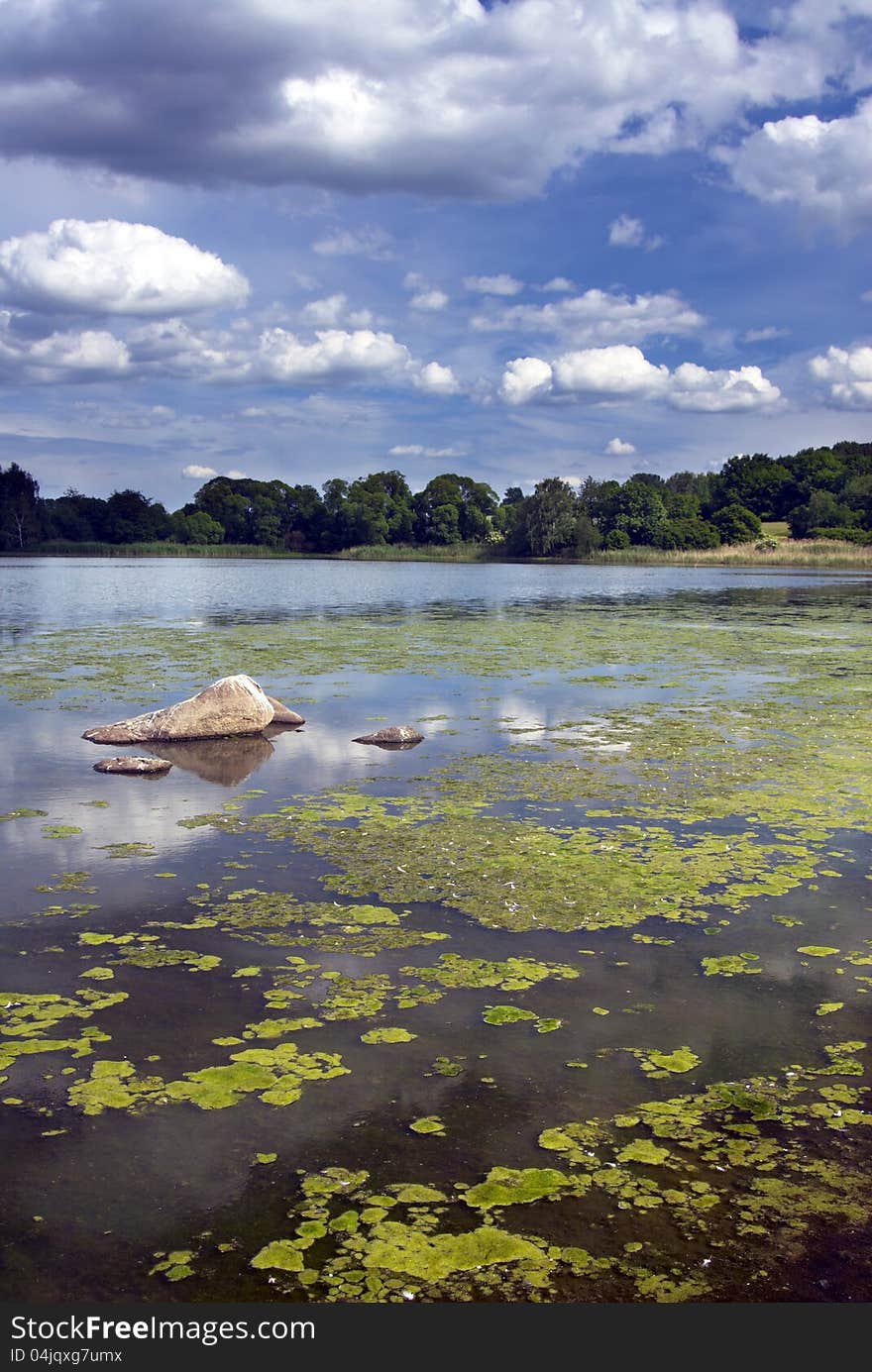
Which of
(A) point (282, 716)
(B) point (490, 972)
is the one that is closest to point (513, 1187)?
(B) point (490, 972)

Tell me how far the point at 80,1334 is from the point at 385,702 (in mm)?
14865

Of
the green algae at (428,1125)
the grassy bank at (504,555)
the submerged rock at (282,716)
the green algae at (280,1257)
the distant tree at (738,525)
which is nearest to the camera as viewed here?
the green algae at (280,1257)

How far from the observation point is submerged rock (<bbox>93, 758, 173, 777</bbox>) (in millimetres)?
13156

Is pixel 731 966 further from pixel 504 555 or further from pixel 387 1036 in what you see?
pixel 504 555

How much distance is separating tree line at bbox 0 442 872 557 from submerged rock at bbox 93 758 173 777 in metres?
112

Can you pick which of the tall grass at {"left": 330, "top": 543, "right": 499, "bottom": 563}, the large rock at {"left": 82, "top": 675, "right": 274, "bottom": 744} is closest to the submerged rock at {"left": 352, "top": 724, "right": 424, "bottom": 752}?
the large rock at {"left": 82, "top": 675, "right": 274, "bottom": 744}

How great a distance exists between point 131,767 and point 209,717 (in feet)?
8.50

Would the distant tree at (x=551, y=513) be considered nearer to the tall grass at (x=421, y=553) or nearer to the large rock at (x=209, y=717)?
the tall grass at (x=421, y=553)

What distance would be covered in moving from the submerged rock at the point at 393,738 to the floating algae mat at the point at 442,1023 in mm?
460

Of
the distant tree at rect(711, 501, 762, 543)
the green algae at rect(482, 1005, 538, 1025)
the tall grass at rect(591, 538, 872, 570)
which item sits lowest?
the green algae at rect(482, 1005, 538, 1025)

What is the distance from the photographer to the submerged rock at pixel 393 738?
14828 millimetres

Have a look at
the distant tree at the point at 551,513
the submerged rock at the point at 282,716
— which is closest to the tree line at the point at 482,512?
the distant tree at the point at 551,513

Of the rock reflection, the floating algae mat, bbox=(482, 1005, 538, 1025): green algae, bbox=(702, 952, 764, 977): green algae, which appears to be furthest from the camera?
the rock reflection

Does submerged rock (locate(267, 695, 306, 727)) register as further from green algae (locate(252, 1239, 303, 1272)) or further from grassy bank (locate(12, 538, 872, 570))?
grassy bank (locate(12, 538, 872, 570))
